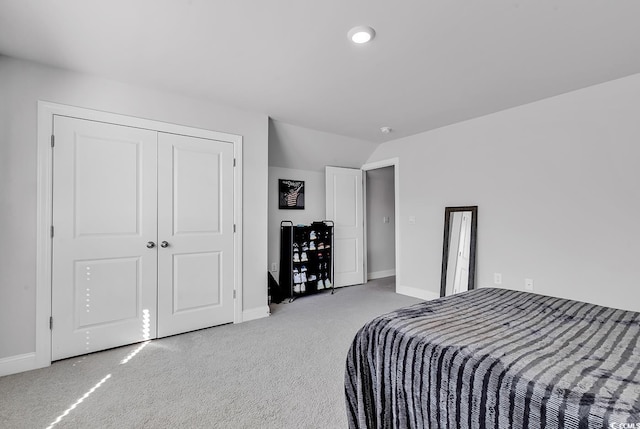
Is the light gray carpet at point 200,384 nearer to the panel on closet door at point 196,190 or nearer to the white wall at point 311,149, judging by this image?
the panel on closet door at point 196,190

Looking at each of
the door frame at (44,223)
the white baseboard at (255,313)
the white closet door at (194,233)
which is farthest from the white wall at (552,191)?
the door frame at (44,223)

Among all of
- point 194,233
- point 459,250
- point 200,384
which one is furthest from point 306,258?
point 200,384

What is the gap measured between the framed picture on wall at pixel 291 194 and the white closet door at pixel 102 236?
2.02 metres

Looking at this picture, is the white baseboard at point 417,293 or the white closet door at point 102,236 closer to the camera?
the white closet door at point 102,236

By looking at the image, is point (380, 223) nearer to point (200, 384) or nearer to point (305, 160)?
point (305, 160)

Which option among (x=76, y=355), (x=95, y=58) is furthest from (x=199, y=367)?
(x=95, y=58)

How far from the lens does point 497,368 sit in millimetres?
1007

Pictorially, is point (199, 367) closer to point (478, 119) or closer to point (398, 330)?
point (398, 330)

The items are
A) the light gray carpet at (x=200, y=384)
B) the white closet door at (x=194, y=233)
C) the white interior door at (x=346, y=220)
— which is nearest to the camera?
the light gray carpet at (x=200, y=384)

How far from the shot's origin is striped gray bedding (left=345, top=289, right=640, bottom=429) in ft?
2.80

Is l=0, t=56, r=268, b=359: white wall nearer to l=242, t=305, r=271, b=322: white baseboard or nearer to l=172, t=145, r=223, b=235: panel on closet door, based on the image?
l=172, t=145, r=223, b=235: panel on closet door

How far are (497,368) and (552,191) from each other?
2.78 meters

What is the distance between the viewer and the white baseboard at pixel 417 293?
4.06 meters

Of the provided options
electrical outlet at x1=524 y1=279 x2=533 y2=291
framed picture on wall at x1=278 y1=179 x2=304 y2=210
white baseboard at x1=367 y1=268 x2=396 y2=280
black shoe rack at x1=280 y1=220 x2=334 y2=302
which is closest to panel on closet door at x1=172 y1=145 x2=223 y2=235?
black shoe rack at x1=280 y1=220 x2=334 y2=302
